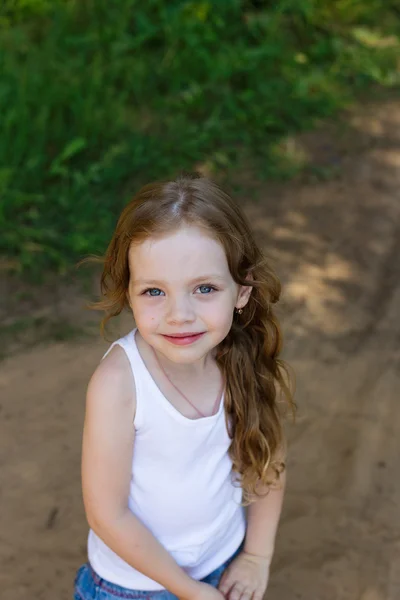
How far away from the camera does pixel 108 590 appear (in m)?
1.96

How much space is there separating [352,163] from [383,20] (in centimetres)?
140

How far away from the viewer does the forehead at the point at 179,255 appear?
1.71 m

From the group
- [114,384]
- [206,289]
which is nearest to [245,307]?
[206,289]

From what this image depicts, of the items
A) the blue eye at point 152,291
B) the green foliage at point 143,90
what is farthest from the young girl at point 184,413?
the green foliage at point 143,90

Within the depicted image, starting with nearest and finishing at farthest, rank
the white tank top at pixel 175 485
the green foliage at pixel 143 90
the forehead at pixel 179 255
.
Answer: the forehead at pixel 179 255
the white tank top at pixel 175 485
the green foliage at pixel 143 90

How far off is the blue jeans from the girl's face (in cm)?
58

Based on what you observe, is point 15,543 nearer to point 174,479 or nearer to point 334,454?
point 174,479

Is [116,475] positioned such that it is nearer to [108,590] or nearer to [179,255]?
[108,590]

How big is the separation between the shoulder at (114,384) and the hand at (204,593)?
0.47m

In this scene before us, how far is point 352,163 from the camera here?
4332mm

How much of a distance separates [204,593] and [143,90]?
3.07 m

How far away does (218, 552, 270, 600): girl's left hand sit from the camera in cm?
205

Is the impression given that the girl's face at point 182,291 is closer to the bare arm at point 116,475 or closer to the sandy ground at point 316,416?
the bare arm at point 116,475

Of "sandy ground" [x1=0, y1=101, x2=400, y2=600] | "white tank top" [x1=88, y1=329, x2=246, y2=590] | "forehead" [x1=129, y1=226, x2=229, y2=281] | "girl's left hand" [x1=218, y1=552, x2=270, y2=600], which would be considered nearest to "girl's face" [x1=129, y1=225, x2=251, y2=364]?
"forehead" [x1=129, y1=226, x2=229, y2=281]
